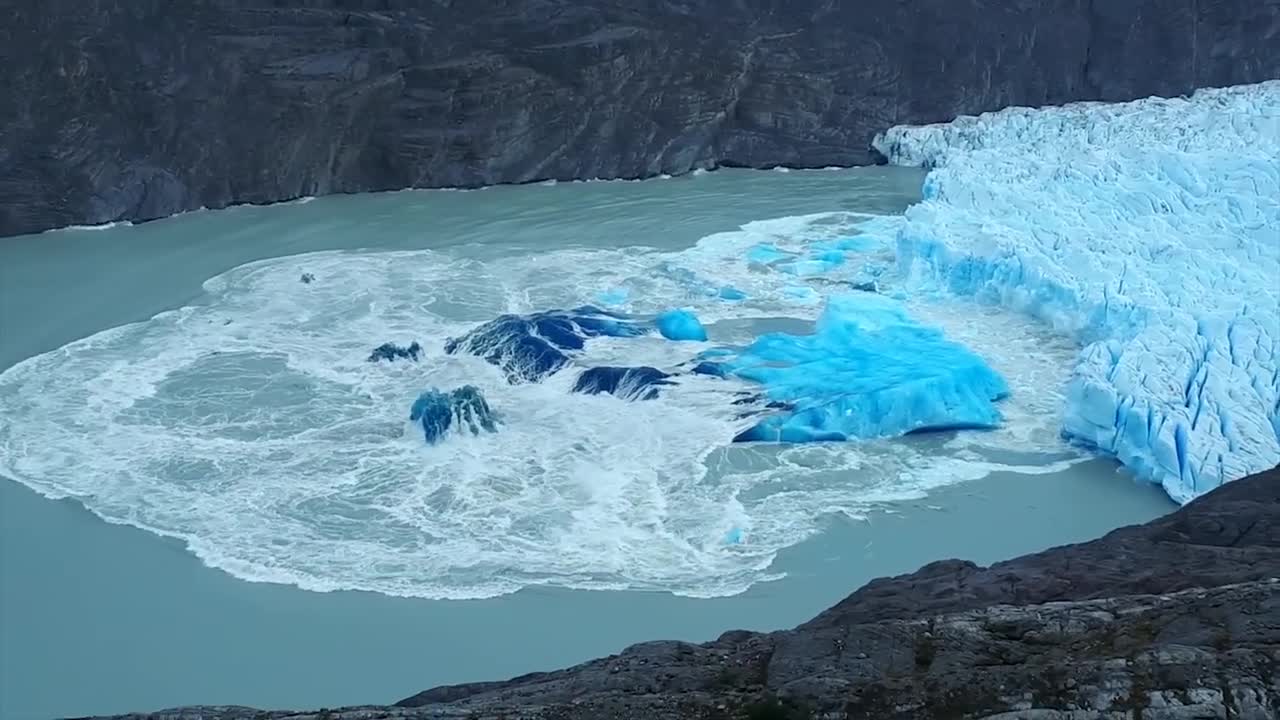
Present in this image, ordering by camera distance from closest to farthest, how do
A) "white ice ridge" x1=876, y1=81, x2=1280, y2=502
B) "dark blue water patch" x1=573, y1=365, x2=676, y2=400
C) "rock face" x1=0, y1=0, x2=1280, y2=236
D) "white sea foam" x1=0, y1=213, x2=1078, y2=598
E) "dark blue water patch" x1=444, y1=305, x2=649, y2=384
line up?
"white sea foam" x1=0, y1=213, x2=1078, y2=598, "white ice ridge" x1=876, y1=81, x2=1280, y2=502, "dark blue water patch" x1=573, y1=365, x2=676, y2=400, "dark blue water patch" x1=444, y1=305, x2=649, y2=384, "rock face" x1=0, y1=0, x2=1280, y2=236

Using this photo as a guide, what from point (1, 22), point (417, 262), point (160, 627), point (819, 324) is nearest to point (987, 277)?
point (819, 324)

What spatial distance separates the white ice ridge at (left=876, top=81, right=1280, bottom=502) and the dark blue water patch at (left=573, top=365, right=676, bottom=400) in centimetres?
266

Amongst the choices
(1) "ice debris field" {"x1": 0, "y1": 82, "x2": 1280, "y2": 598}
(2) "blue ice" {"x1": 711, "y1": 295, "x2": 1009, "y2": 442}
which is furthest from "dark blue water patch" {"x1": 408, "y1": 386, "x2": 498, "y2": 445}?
(2) "blue ice" {"x1": 711, "y1": 295, "x2": 1009, "y2": 442}

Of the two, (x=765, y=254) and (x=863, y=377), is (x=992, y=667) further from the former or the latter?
(x=765, y=254)

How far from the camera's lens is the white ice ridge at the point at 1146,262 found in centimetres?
798

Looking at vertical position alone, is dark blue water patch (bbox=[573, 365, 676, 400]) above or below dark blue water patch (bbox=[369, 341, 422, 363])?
below

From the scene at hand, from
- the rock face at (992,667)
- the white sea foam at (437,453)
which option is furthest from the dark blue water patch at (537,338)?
the rock face at (992,667)

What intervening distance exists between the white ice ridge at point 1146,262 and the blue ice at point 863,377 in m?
0.69

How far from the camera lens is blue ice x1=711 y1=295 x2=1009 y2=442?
8625 millimetres

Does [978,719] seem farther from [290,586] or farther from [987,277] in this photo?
[987,277]

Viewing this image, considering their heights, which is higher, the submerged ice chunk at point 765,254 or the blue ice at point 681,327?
the submerged ice chunk at point 765,254

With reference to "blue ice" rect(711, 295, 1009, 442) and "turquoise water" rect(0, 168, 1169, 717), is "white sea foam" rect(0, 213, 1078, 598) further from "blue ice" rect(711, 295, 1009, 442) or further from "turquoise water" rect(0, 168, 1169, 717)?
"blue ice" rect(711, 295, 1009, 442)

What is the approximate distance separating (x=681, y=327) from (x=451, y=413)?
246cm

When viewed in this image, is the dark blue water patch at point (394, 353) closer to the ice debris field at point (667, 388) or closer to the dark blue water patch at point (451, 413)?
the ice debris field at point (667, 388)
